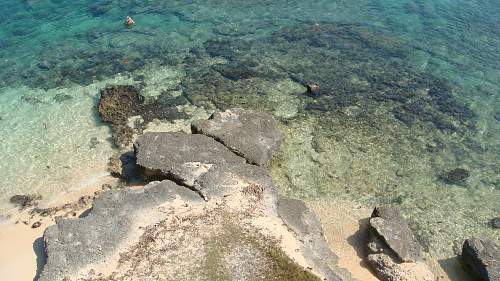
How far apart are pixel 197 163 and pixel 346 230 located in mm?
6245

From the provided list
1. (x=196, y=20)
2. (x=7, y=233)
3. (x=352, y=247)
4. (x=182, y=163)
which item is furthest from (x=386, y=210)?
(x=196, y=20)

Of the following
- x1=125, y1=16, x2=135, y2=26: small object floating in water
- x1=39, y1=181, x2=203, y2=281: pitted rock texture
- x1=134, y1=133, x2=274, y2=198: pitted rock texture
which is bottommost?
x1=125, y1=16, x2=135, y2=26: small object floating in water

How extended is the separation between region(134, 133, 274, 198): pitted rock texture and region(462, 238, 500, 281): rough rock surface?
24.4ft

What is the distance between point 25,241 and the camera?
17438mm

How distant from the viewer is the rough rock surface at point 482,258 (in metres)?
16.3

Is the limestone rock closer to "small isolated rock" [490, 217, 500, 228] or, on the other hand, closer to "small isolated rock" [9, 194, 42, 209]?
"small isolated rock" [490, 217, 500, 228]

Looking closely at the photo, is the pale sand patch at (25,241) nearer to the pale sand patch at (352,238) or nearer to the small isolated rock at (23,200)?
the small isolated rock at (23,200)

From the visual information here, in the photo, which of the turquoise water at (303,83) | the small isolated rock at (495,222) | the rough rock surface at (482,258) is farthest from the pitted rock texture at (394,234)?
the small isolated rock at (495,222)

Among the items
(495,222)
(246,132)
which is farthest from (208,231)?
(495,222)

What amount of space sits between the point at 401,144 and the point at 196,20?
18.5 meters

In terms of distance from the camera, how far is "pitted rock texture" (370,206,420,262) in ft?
55.7

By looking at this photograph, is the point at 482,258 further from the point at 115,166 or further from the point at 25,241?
the point at 25,241

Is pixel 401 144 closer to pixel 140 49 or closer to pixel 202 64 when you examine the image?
pixel 202 64

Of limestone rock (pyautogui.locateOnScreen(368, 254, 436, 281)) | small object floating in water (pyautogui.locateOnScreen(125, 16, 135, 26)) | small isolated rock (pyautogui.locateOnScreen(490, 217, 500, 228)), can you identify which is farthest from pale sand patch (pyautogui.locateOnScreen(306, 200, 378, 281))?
small object floating in water (pyautogui.locateOnScreen(125, 16, 135, 26))
